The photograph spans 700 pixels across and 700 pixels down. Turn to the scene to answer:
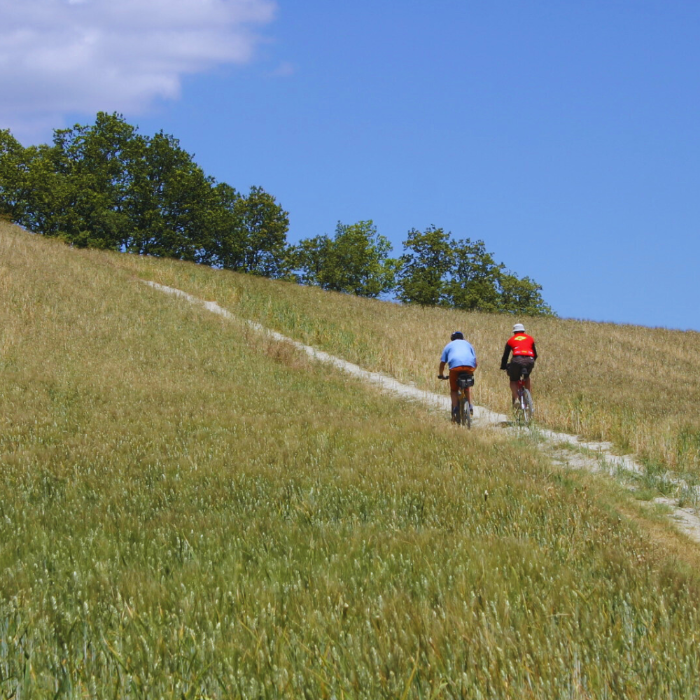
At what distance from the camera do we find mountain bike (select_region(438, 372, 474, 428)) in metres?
14.1

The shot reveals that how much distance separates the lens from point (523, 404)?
49.7ft

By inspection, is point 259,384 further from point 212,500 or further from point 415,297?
point 415,297

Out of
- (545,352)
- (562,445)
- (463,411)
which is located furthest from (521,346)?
(545,352)

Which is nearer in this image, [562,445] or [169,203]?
[562,445]

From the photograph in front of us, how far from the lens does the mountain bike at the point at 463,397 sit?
14078 millimetres

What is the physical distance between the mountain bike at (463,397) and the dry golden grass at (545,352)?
220 centimetres

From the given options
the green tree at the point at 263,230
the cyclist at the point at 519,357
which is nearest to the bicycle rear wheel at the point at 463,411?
the cyclist at the point at 519,357

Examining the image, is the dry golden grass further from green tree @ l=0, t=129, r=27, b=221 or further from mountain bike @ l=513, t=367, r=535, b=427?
green tree @ l=0, t=129, r=27, b=221

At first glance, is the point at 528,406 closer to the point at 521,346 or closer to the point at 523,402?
the point at 523,402

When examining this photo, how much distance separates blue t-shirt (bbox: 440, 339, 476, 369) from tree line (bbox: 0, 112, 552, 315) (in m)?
42.9

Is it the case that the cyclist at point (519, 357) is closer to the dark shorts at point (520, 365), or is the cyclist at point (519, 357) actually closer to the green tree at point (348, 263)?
the dark shorts at point (520, 365)

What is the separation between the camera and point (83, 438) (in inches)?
370

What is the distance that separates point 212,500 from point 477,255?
6992 cm

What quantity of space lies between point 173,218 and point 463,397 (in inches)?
1948
